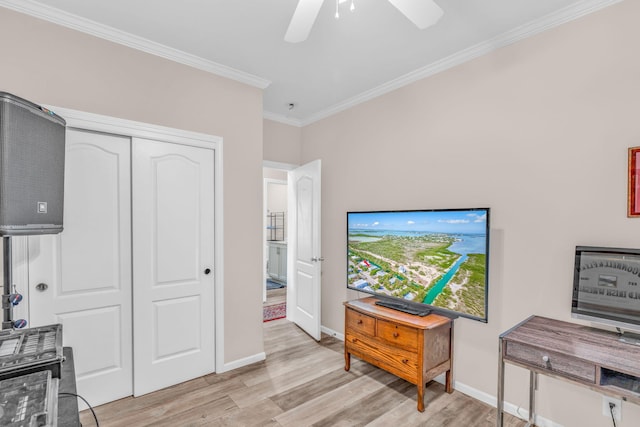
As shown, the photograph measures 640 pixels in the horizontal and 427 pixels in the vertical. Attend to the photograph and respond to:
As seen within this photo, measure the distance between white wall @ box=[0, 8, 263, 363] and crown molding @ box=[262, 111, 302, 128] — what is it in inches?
32.2

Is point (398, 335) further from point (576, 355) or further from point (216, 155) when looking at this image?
point (216, 155)

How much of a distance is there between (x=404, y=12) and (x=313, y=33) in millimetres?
994

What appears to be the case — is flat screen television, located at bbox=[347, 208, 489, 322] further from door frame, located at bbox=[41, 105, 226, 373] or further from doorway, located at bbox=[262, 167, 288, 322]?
doorway, located at bbox=[262, 167, 288, 322]

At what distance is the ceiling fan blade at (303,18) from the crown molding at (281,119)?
2.28 meters

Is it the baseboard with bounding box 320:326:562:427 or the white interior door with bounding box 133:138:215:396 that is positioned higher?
the white interior door with bounding box 133:138:215:396

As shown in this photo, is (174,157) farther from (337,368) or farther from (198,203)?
(337,368)

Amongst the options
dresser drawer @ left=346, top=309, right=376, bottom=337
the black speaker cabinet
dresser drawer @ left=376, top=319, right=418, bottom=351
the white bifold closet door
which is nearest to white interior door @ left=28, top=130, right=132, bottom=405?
the white bifold closet door

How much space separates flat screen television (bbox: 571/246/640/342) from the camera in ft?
5.45

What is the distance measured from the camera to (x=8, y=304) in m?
1.43

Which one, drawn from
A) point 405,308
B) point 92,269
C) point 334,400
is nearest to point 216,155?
point 92,269

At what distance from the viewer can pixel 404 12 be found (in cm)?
146

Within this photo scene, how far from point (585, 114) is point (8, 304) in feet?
10.7

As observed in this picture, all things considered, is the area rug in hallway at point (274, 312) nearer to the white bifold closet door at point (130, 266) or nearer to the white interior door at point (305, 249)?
the white interior door at point (305, 249)

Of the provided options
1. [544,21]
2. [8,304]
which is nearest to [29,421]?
[8,304]
